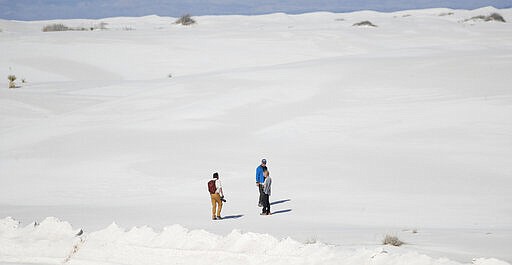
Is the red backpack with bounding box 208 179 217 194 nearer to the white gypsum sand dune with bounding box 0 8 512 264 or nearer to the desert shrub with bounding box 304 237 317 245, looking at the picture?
the white gypsum sand dune with bounding box 0 8 512 264

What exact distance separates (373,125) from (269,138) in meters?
3.25

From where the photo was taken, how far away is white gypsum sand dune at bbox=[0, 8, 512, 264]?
43.8 ft

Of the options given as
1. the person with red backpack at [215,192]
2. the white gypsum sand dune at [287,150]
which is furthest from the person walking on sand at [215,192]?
the white gypsum sand dune at [287,150]

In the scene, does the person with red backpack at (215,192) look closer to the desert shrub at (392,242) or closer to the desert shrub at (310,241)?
the desert shrub at (310,241)

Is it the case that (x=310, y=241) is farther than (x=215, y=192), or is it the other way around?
(x=215, y=192)

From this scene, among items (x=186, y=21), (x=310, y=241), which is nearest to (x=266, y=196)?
(x=310, y=241)

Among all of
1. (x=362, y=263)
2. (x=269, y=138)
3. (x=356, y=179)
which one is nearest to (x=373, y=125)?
(x=269, y=138)

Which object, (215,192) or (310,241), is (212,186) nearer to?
(215,192)

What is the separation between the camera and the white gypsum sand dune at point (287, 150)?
13344 millimetres

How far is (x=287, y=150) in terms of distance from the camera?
66.9ft

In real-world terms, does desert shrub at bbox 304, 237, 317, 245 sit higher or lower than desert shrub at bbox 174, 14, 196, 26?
lower

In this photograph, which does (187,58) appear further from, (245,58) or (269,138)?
(269,138)

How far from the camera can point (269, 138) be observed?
21.8 meters

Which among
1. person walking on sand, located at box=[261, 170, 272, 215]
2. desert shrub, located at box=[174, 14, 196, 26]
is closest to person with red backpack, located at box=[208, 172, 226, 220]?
person walking on sand, located at box=[261, 170, 272, 215]
